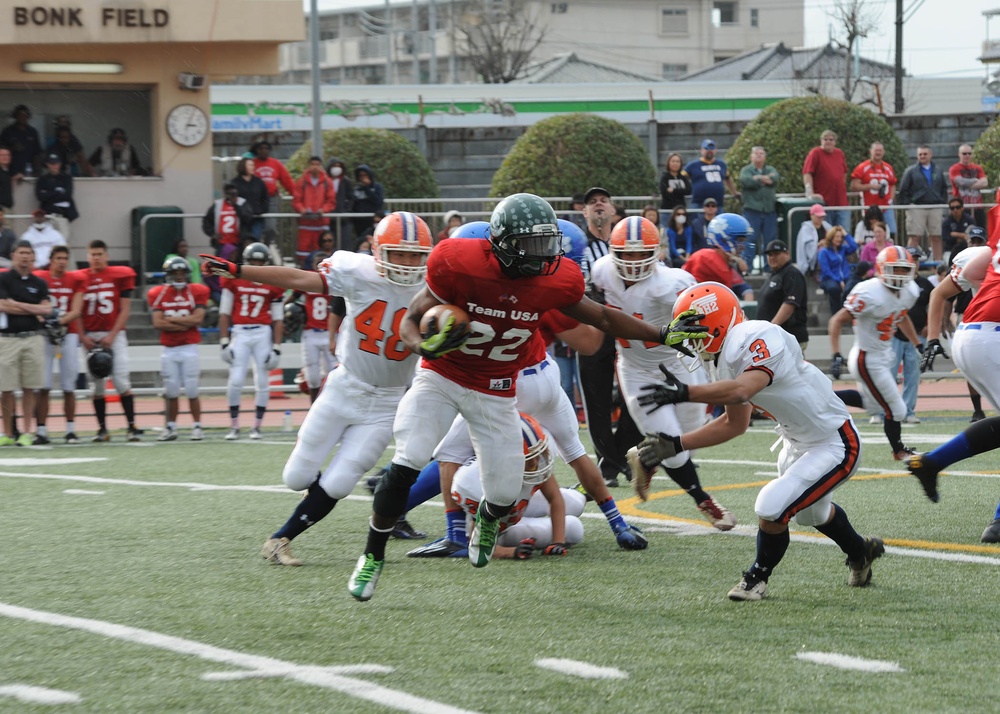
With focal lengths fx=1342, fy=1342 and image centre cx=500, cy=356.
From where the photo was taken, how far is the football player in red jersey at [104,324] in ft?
45.9

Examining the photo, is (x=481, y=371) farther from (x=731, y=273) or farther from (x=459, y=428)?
(x=731, y=273)

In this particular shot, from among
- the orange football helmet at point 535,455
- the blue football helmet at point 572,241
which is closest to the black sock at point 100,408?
the blue football helmet at point 572,241

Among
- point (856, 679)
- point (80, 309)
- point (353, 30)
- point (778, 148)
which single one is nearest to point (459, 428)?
point (856, 679)

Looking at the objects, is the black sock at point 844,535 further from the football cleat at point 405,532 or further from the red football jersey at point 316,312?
the red football jersey at point 316,312

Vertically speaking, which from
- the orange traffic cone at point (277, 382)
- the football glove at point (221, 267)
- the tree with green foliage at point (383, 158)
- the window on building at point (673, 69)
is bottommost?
the orange traffic cone at point (277, 382)

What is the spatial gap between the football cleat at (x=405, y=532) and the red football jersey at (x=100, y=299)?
7092 mm

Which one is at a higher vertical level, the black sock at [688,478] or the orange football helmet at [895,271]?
the orange football helmet at [895,271]

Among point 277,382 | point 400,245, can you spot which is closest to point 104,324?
point 277,382

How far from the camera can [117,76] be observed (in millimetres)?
20672

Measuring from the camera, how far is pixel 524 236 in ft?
18.4

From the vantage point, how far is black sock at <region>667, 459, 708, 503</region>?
782 cm

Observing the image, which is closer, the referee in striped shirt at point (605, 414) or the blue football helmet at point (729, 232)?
the referee in striped shirt at point (605, 414)

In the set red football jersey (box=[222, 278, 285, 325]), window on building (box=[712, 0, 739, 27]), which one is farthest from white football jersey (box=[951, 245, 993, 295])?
window on building (box=[712, 0, 739, 27])

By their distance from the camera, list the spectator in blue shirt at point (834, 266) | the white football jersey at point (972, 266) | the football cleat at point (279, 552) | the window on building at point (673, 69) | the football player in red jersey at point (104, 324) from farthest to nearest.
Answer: the window on building at point (673, 69)
the spectator in blue shirt at point (834, 266)
the football player in red jersey at point (104, 324)
the white football jersey at point (972, 266)
the football cleat at point (279, 552)
